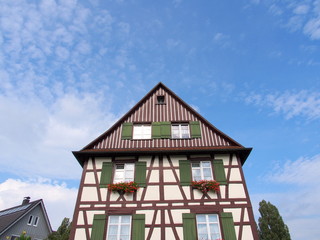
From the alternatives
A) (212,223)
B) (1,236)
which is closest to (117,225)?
(212,223)

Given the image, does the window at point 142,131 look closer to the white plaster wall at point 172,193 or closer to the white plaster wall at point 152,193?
the white plaster wall at point 152,193

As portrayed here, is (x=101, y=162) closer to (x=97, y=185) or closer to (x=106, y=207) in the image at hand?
(x=97, y=185)

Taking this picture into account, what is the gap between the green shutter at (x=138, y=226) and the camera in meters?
10.6

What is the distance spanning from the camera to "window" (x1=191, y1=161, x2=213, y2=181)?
1251cm

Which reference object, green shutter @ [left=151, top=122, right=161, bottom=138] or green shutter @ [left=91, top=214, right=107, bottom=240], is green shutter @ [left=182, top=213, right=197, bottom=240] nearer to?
green shutter @ [left=91, top=214, right=107, bottom=240]

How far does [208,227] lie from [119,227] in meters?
4.38

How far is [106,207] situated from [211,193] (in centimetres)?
551

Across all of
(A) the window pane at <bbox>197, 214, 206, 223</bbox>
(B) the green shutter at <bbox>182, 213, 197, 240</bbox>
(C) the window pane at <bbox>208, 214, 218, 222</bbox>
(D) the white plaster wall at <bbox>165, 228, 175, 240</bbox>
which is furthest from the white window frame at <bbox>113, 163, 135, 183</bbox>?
(C) the window pane at <bbox>208, 214, 218, 222</bbox>

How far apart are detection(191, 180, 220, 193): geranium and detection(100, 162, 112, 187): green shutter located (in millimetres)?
4608

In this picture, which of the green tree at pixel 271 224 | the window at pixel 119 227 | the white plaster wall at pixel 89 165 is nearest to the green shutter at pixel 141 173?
the window at pixel 119 227

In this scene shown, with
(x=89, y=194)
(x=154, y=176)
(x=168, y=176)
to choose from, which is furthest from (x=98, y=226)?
(x=168, y=176)

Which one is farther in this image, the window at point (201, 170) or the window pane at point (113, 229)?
the window at point (201, 170)

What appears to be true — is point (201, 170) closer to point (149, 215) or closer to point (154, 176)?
point (154, 176)

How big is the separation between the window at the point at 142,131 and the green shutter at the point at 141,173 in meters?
2.15
